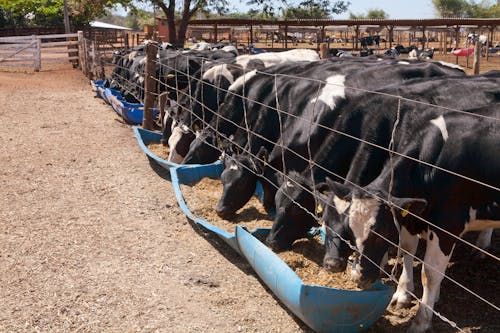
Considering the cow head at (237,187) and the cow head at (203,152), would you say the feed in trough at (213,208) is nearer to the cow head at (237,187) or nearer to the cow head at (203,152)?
the cow head at (237,187)

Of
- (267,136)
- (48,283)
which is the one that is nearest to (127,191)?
(267,136)

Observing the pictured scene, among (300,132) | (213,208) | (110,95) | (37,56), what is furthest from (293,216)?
(37,56)

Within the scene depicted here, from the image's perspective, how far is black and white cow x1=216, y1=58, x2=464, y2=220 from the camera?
19.8 ft

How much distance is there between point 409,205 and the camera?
4.14 m

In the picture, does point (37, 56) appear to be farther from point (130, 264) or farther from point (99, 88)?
point (130, 264)

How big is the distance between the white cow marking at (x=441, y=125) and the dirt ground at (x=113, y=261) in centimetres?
143

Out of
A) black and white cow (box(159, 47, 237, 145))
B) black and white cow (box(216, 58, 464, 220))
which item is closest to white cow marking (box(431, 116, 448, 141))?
black and white cow (box(216, 58, 464, 220))

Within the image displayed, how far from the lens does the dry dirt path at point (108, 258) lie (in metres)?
4.54

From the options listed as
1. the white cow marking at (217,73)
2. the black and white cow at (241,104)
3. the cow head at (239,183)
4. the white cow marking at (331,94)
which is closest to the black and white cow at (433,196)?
the white cow marking at (331,94)

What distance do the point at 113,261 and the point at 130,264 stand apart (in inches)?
7.3

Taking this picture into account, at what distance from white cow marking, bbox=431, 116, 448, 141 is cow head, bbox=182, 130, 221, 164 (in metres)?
4.14

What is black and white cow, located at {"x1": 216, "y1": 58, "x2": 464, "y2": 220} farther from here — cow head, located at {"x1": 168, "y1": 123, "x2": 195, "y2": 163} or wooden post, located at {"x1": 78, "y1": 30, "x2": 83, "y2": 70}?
wooden post, located at {"x1": 78, "y1": 30, "x2": 83, "y2": 70}

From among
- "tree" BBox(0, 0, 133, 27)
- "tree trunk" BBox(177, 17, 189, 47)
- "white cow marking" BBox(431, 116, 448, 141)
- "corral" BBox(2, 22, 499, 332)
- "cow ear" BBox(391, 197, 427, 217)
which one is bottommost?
"corral" BBox(2, 22, 499, 332)

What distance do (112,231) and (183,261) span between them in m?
1.15
